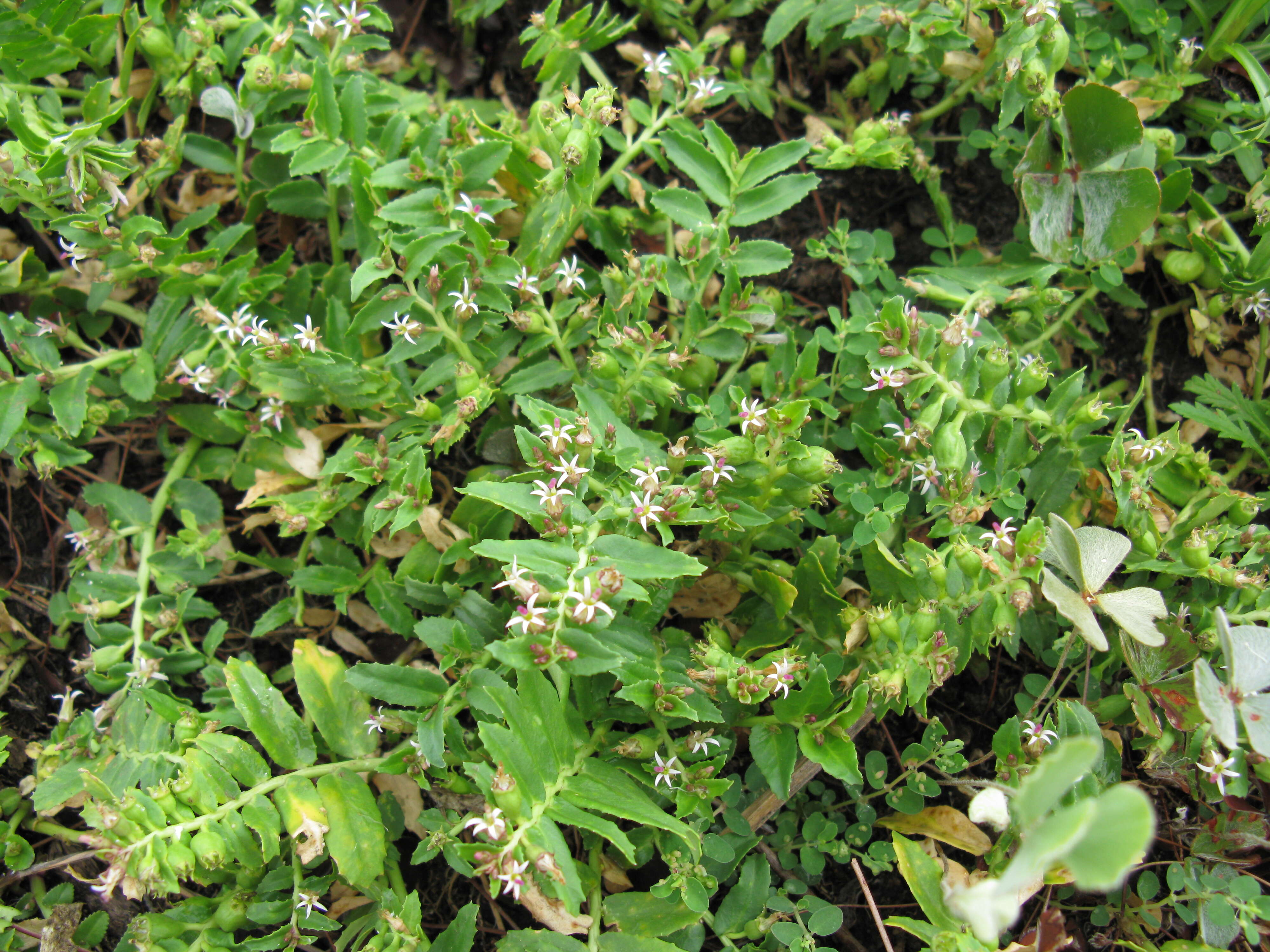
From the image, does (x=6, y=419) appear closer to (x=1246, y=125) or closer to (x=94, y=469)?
(x=94, y=469)

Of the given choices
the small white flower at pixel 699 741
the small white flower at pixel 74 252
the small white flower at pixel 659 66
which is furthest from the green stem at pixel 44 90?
the small white flower at pixel 699 741

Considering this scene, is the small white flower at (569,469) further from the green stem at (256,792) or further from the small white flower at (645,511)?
the green stem at (256,792)

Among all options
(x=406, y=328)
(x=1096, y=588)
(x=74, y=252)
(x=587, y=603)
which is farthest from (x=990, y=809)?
(x=74, y=252)

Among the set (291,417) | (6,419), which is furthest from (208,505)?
(6,419)

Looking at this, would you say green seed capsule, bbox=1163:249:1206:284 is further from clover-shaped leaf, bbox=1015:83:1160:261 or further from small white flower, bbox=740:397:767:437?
small white flower, bbox=740:397:767:437

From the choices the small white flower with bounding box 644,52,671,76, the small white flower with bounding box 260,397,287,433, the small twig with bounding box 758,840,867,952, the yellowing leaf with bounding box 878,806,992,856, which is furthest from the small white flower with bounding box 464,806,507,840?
the small white flower with bounding box 644,52,671,76
